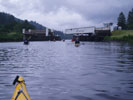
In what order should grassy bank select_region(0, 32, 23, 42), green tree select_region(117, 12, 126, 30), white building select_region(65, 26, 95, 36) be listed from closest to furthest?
1. white building select_region(65, 26, 95, 36)
2. green tree select_region(117, 12, 126, 30)
3. grassy bank select_region(0, 32, 23, 42)

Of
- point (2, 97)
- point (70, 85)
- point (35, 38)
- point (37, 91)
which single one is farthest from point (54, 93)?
point (35, 38)

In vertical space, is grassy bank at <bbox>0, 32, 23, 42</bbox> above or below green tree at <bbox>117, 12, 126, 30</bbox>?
below

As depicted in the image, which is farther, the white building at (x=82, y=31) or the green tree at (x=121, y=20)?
the green tree at (x=121, y=20)

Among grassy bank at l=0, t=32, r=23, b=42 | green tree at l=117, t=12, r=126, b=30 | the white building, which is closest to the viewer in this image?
the white building

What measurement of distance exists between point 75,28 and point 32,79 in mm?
129025

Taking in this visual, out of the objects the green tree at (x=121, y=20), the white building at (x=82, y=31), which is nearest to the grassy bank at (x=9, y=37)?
the white building at (x=82, y=31)

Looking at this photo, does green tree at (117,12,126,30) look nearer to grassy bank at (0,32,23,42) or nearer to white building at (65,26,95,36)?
white building at (65,26,95,36)

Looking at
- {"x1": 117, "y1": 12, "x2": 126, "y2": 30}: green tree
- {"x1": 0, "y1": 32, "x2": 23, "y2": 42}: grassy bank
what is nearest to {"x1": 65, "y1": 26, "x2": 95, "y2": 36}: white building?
{"x1": 117, "y1": 12, "x2": 126, "y2": 30}: green tree

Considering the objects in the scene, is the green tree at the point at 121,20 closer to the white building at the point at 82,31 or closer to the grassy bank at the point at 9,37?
the white building at the point at 82,31

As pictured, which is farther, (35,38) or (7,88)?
(35,38)

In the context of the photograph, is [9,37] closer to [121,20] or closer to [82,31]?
[82,31]

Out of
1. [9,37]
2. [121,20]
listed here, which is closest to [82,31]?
[121,20]

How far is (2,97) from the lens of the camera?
8.92 metres

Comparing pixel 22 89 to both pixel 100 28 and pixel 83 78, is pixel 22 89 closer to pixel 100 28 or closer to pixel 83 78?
pixel 83 78
